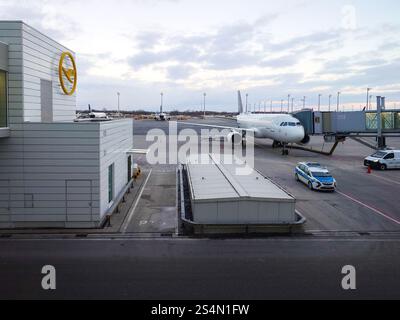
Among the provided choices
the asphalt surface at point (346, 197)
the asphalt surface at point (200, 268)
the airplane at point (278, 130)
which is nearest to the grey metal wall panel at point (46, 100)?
the asphalt surface at point (200, 268)

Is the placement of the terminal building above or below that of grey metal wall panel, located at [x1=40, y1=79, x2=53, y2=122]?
below

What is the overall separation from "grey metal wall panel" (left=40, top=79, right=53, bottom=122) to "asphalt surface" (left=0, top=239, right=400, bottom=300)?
870 cm

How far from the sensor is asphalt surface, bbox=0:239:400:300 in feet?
41.4

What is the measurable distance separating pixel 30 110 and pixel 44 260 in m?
9.06

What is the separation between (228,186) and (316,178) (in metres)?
10.4

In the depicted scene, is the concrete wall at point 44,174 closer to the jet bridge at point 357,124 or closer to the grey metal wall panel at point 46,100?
the grey metal wall panel at point 46,100

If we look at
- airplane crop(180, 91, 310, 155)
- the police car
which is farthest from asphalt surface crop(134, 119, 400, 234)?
airplane crop(180, 91, 310, 155)

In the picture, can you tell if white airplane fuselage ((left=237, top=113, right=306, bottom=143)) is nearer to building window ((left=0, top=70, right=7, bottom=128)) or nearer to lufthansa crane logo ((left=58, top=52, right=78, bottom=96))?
lufthansa crane logo ((left=58, top=52, right=78, bottom=96))

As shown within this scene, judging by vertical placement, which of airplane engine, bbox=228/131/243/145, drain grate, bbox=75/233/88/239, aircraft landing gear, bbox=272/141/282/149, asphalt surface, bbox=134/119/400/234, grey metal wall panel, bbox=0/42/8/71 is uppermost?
grey metal wall panel, bbox=0/42/8/71

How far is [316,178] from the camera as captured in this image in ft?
98.4

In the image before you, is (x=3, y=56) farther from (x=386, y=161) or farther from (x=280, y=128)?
(x=280, y=128)

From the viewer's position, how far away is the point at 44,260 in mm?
15414

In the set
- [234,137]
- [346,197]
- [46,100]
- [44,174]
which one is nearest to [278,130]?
[234,137]
